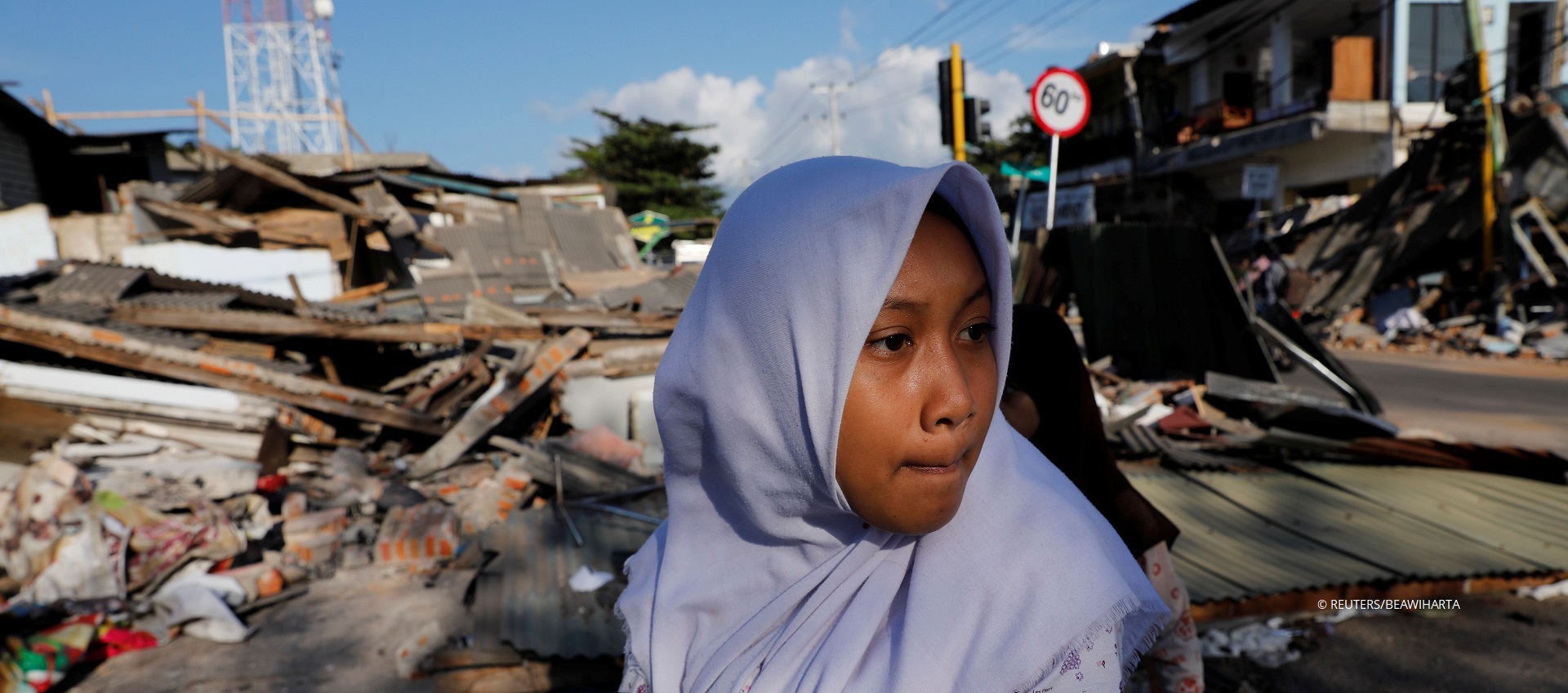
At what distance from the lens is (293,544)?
4887 millimetres

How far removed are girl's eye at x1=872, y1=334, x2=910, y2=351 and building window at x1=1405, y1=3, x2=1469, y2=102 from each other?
21.4 metres

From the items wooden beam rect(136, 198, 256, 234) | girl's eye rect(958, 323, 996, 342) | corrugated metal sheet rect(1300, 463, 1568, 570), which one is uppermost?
wooden beam rect(136, 198, 256, 234)

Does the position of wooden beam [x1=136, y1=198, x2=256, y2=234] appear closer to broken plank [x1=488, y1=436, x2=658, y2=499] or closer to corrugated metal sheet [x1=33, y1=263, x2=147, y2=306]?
corrugated metal sheet [x1=33, y1=263, x2=147, y2=306]

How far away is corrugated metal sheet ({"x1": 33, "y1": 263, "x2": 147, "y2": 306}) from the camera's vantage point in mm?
7177

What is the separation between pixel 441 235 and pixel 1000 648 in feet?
45.8

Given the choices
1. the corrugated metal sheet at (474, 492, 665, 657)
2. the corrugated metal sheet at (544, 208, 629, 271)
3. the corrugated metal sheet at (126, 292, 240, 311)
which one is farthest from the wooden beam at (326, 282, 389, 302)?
the corrugated metal sheet at (474, 492, 665, 657)

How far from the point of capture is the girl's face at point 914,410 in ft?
3.14

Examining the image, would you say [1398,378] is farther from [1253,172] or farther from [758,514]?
[758,514]

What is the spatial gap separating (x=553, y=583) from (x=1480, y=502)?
4262 mm

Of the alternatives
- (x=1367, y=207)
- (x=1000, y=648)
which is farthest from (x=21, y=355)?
(x=1367, y=207)

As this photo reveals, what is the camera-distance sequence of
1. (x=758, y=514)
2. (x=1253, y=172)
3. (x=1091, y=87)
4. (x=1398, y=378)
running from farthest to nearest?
(x=1091, y=87) < (x=1253, y=172) < (x=1398, y=378) < (x=758, y=514)

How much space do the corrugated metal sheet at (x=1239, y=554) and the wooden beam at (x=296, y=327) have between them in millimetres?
5544

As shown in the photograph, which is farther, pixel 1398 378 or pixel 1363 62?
pixel 1363 62

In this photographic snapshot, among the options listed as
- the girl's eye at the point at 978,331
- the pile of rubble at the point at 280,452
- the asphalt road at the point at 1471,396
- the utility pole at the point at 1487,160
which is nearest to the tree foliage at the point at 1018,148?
the utility pole at the point at 1487,160
